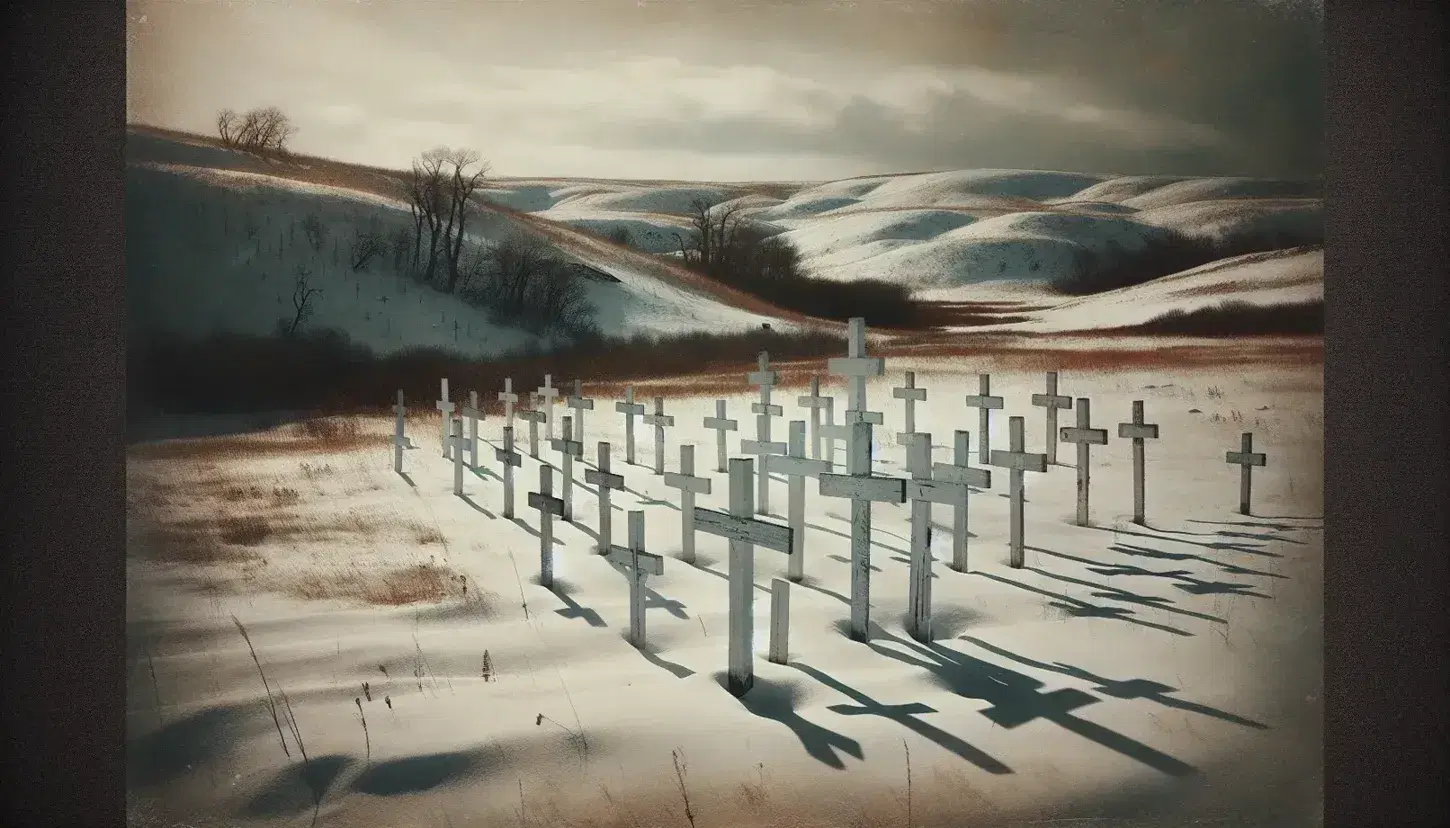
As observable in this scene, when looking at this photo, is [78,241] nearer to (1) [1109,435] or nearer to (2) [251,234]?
(2) [251,234]

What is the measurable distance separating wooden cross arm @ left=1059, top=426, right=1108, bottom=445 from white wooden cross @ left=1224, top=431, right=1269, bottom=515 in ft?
1.20

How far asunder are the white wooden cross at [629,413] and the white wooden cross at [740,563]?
43 cm

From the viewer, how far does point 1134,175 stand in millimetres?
3367

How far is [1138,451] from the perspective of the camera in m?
3.46

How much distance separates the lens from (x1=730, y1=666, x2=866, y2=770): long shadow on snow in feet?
9.56

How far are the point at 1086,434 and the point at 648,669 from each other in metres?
1.45

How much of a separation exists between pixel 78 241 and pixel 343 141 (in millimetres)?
662

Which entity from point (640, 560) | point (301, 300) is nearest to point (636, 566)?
point (640, 560)

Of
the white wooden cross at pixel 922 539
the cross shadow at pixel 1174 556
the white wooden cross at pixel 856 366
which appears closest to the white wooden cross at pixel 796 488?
the white wooden cross at pixel 856 366

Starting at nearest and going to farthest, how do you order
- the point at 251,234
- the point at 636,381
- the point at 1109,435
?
1. the point at 251,234
2. the point at 636,381
3. the point at 1109,435

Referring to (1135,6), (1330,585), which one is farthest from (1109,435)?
(1135,6)

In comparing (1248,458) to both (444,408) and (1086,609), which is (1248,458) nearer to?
(1086,609)

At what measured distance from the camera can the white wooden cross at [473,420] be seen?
3.12 meters

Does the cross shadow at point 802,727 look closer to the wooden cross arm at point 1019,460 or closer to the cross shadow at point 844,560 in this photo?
the cross shadow at point 844,560
